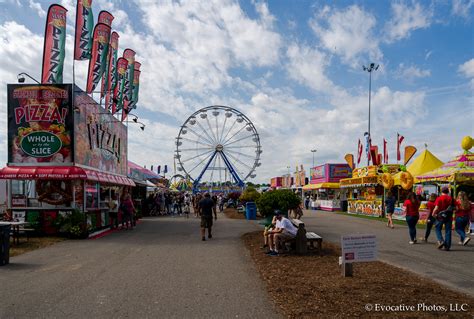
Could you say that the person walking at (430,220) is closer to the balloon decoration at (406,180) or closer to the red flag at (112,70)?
the balloon decoration at (406,180)

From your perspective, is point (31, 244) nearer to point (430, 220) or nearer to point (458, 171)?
point (430, 220)

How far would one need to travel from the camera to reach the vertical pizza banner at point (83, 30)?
15742mm

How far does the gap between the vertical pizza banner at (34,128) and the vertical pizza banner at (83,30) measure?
213cm

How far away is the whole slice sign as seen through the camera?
1454 cm

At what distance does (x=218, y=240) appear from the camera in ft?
43.1

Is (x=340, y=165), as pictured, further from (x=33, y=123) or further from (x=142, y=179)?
(x=33, y=123)

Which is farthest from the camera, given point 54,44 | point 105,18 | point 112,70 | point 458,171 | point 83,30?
point 112,70

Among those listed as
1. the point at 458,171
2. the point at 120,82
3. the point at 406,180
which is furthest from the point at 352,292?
the point at 406,180

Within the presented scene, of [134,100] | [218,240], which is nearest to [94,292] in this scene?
A: [218,240]

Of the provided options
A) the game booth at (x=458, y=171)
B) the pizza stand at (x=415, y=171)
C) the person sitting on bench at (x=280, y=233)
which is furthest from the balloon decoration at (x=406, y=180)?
the person sitting on bench at (x=280, y=233)

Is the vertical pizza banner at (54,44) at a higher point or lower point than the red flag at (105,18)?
lower

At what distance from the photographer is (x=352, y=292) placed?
586 centimetres

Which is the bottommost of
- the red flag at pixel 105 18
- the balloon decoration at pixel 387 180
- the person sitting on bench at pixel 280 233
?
the person sitting on bench at pixel 280 233

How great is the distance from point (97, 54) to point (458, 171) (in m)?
16.5
